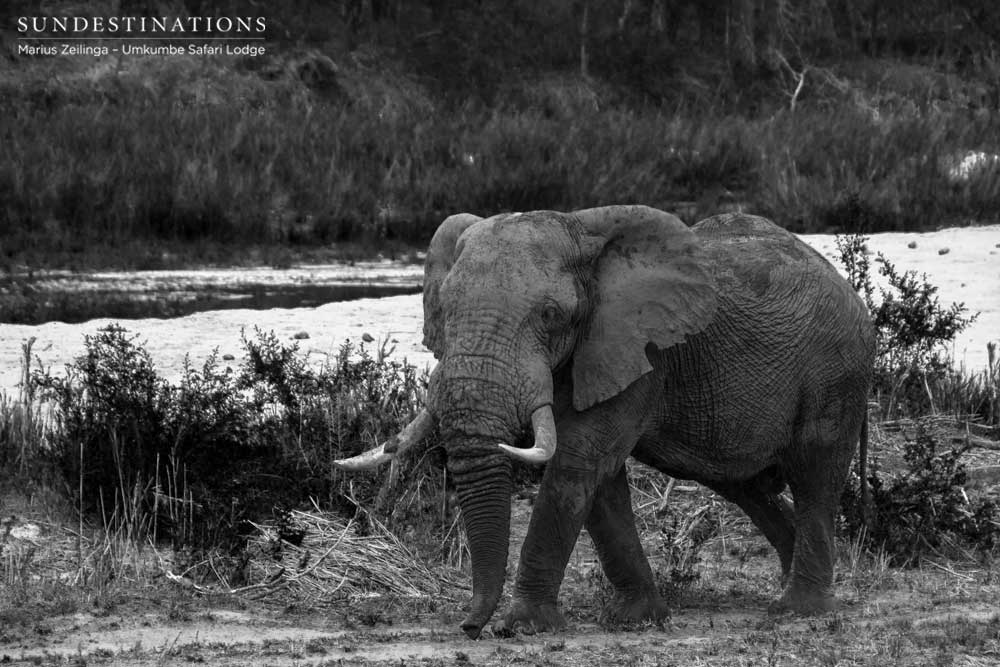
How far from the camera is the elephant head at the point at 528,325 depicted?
5.89 meters

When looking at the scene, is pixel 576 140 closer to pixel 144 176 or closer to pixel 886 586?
pixel 144 176

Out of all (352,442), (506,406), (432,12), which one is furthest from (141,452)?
(432,12)

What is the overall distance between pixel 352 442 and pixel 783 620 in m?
2.90

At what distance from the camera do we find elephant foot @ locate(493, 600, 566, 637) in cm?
646

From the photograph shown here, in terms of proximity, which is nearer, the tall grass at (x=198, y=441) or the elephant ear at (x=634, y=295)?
the elephant ear at (x=634, y=295)

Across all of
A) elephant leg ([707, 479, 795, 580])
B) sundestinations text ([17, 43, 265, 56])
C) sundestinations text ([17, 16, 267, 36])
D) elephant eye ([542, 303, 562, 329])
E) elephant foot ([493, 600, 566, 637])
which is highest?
sundestinations text ([17, 16, 267, 36])

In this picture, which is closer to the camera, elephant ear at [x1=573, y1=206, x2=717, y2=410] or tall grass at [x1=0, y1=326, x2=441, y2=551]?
elephant ear at [x1=573, y1=206, x2=717, y2=410]

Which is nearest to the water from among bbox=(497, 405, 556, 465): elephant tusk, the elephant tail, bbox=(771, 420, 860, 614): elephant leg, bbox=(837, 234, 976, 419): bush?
bbox=(837, 234, 976, 419): bush

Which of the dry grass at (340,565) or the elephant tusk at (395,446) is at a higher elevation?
the elephant tusk at (395,446)

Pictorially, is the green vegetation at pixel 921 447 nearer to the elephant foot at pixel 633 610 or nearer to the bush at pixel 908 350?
the bush at pixel 908 350

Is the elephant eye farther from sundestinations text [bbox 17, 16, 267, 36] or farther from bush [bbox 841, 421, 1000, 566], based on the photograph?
sundestinations text [bbox 17, 16, 267, 36]

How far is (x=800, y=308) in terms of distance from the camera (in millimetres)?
7148

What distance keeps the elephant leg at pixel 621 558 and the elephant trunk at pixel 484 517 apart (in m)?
0.96

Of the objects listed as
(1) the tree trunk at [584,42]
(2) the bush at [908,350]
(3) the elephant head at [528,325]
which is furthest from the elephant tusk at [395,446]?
(1) the tree trunk at [584,42]
